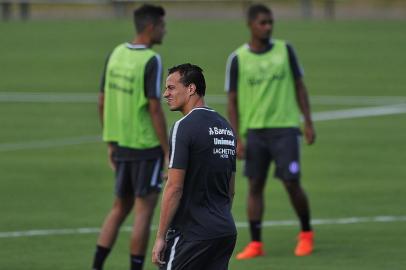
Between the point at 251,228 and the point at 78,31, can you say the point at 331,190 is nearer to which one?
the point at 251,228

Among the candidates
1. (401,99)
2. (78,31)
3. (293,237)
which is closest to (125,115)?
(293,237)

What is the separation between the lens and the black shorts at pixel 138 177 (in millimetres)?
12545

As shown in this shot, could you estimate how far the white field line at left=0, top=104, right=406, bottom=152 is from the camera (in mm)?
22125

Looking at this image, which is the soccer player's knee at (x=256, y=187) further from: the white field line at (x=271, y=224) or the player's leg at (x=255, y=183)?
the white field line at (x=271, y=224)

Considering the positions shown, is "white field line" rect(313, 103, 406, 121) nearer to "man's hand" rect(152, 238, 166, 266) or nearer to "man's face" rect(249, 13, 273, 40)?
"man's face" rect(249, 13, 273, 40)

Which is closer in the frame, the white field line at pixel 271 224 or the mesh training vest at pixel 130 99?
the mesh training vest at pixel 130 99

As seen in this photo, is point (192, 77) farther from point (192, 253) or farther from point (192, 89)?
point (192, 253)

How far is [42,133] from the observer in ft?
77.1

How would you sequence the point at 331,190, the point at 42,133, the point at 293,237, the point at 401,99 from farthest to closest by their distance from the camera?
the point at 401,99, the point at 42,133, the point at 331,190, the point at 293,237

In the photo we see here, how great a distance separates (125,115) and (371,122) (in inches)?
480

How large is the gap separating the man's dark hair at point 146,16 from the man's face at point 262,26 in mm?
1372

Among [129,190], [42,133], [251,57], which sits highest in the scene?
[251,57]

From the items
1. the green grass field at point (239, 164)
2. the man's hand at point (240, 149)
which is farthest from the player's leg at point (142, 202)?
the man's hand at point (240, 149)

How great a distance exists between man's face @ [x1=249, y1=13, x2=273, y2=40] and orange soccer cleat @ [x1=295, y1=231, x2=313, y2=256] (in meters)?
2.21
